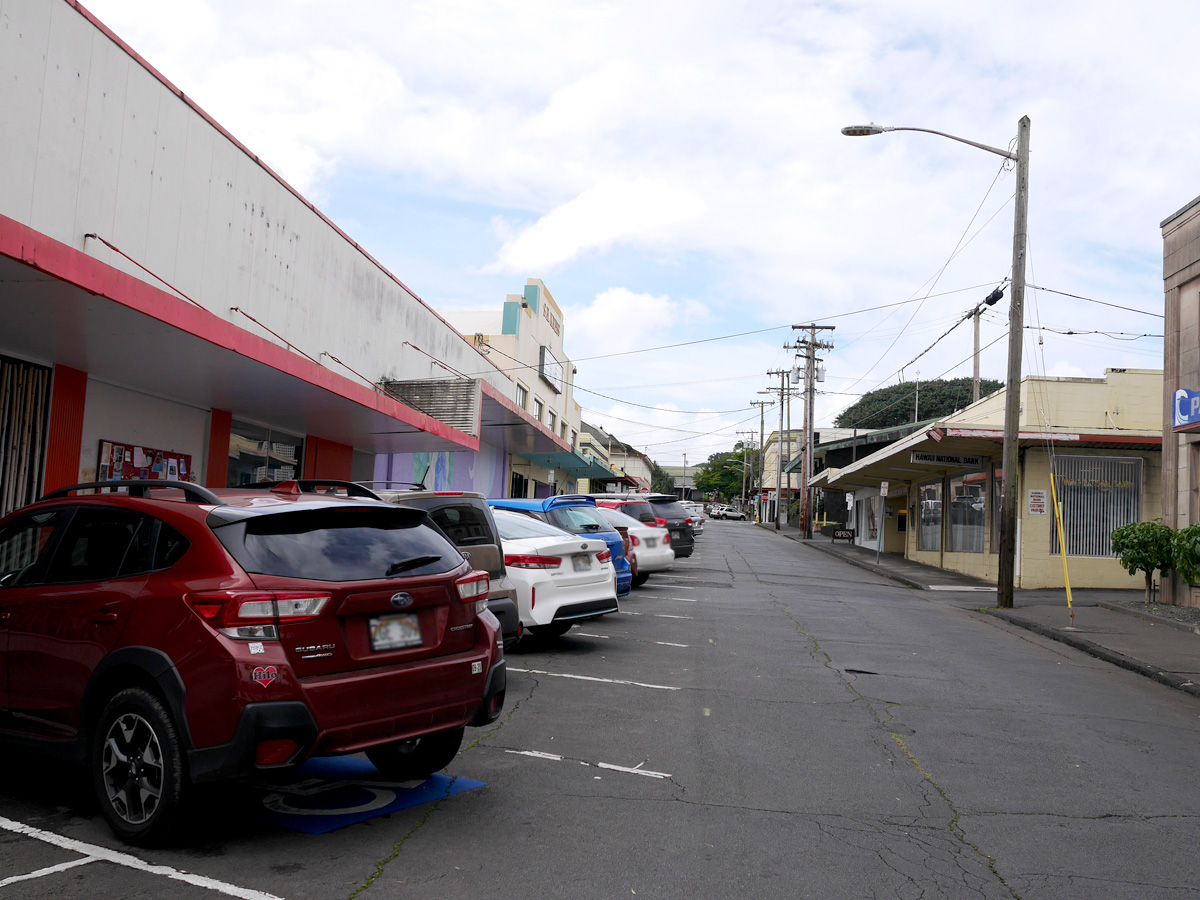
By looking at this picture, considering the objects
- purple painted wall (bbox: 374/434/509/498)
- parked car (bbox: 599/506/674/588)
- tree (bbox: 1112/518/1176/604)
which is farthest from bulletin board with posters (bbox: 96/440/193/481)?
tree (bbox: 1112/518/1176/604)

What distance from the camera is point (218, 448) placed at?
14.2 m

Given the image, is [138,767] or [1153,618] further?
[1153,618]

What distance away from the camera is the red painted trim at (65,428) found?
10.6 metres

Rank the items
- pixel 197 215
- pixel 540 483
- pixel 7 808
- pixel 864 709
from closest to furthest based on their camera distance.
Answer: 1. pixel 7 808
2. pixel 864 709
3. pixel 197 215
4. pixel 540 483

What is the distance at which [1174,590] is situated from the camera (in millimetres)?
16297

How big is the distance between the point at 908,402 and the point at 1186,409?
238 ft

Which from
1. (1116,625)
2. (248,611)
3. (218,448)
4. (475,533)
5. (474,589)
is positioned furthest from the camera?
(1116,625)

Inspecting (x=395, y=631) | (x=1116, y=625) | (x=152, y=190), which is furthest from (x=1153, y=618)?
(x=152, y=190)

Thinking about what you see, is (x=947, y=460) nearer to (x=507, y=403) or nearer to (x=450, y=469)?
(x=507, y=403)

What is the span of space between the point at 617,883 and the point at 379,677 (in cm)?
141

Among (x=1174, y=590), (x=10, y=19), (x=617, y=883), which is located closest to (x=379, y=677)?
(x=617, y=883)

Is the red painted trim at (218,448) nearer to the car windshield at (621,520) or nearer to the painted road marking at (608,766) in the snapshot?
the car windshield at (621,520)

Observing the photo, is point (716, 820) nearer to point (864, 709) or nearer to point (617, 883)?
point (617, 883)

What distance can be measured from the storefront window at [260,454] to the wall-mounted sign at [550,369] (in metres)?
21.0
